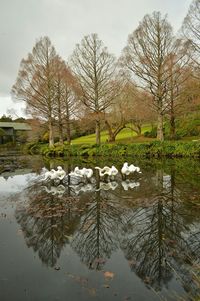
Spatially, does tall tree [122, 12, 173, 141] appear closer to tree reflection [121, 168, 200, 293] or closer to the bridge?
tree reflection [121, 168, 200, 293]

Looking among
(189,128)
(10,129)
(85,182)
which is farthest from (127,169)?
(10,129)

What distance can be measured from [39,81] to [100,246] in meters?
33.5

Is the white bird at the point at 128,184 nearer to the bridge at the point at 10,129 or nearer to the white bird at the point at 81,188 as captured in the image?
the white bird at the point at 81,188

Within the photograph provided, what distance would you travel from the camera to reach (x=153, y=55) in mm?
26812

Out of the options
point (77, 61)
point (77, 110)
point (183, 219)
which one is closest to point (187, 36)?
point (77, 61)

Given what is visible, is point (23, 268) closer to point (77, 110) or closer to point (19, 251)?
point (19, 251)

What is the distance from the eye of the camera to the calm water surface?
3.85 m

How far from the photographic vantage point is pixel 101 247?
526 centimetres

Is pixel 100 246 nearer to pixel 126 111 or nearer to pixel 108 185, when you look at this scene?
pixel 108 185

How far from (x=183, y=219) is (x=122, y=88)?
2928 centimetres

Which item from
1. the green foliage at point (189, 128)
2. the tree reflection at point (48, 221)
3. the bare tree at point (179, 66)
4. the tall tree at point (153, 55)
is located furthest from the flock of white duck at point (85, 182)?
the green foliage at point (189, 128)

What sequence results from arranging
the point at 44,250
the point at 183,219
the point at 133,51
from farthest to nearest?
the point at 133,51 < the point at 183,219 < the point at 44,250

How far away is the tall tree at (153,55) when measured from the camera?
26531mm

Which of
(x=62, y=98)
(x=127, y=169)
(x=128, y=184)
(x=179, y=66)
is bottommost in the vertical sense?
(x=128, y=184)
